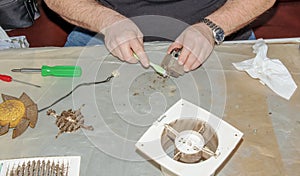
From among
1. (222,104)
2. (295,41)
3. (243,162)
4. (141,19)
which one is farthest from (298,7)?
(243,162)

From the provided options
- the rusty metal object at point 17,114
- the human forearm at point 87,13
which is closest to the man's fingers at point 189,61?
the human forearm at point 87,13

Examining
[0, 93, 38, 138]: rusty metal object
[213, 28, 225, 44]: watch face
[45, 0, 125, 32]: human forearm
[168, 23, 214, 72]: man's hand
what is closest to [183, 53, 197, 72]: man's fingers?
[168, 23, 214, 72]: man's hand

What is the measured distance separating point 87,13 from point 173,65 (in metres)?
0.30

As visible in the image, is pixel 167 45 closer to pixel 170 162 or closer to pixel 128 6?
pixel 128 6

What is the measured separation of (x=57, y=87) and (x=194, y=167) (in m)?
0.41

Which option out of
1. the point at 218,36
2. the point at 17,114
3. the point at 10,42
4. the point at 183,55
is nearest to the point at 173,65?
the point at 183,55

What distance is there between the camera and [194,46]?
3.37 ft

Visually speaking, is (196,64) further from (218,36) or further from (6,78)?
(6,78)

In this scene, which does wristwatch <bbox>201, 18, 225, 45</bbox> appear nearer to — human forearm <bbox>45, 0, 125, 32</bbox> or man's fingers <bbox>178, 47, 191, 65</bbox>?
man's fingers <bbox>178, 47, 191, 65</bbox>

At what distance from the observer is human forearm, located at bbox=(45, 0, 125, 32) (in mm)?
1112

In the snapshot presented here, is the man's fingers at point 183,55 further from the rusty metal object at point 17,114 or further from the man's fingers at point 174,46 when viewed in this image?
the rusty metal object at point 17,114

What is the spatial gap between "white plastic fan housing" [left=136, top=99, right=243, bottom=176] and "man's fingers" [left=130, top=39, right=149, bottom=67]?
0.17m

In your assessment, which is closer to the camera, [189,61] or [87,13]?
[189,61]

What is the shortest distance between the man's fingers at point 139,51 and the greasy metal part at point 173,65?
1.8 inches
